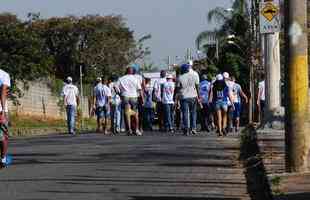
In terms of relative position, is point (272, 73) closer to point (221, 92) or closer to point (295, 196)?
point (221, 92)

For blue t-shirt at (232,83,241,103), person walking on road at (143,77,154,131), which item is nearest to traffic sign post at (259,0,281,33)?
blue t-shirt at (232,83,241,103)

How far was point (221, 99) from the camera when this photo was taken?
921 inches

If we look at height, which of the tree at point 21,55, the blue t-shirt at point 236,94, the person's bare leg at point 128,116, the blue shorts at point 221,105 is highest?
the tree at point 21,55

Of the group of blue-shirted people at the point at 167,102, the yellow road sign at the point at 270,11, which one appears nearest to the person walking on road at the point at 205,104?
the group of blue-shirted people at the point at 167,102

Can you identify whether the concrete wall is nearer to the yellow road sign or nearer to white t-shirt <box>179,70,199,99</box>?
white t-shirt <box>179,70,199,99</box>

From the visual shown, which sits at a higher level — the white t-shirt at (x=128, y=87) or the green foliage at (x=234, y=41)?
the green foliage at (x=234, y=41)

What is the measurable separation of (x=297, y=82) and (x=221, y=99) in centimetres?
1160

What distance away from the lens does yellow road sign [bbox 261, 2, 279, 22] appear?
62.3 feet

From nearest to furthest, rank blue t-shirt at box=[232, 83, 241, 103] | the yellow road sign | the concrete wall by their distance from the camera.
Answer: the yellow road sign
blue t-shirt at box=[232, 83, 241, 103]
the concrete wall

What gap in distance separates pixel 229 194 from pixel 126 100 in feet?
40.4

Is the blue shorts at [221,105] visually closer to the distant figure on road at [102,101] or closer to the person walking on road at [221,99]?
the person walking on road at [221,99]

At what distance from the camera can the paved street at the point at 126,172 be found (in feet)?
36.2

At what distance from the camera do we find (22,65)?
4666cm

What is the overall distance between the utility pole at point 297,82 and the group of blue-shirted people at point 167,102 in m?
10.5
